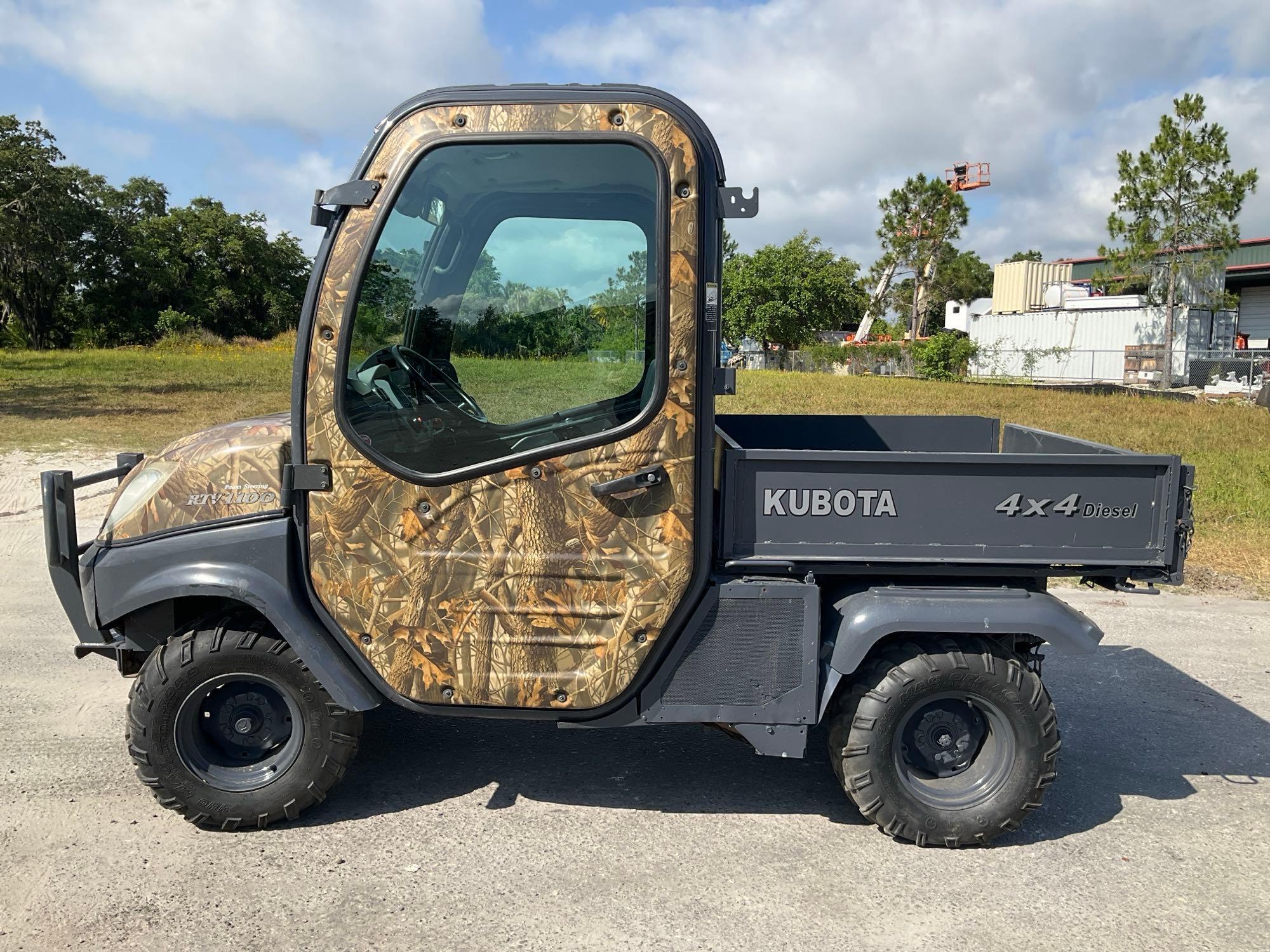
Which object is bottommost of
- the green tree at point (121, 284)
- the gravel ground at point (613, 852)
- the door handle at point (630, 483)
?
the gravel ground at point (613, 852)

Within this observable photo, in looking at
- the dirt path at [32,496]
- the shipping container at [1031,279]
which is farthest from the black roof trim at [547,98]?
the shipping container at [1031,279]

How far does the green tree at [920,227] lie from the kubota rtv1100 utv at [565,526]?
2120 inches

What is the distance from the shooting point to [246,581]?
11.1 ft

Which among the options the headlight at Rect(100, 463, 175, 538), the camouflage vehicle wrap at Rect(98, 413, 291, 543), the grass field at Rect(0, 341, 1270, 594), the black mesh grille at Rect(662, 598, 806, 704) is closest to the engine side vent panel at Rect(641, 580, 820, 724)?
the black mesh grille at Rect(662, 598, 806, 704)

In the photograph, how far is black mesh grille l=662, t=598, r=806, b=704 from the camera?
345 cm

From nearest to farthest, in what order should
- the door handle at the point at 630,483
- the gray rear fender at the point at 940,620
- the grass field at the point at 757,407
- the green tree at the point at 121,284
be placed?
the door handle at the point at 630,483 < the gray rear fender at the point at 940,620 < the grass field at the point at 757,407 < the green tree at the point at 121,284

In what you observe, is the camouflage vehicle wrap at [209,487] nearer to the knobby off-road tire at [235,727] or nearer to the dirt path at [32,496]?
the knobby off-road tire at [235,727]

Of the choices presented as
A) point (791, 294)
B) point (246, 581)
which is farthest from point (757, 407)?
point (791, 294)

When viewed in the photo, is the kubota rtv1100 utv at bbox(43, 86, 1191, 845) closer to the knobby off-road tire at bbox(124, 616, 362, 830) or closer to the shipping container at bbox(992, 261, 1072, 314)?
the knobby off-road tire at bbox(124, 616, 362, 830)

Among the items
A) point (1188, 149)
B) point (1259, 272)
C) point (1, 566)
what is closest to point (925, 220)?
point (1259, 272)

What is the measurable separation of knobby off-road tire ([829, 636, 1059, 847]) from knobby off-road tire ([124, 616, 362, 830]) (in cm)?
183

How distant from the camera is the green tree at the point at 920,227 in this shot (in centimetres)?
5369

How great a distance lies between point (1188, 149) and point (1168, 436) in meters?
17.0

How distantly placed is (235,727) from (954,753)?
2.64 metres
